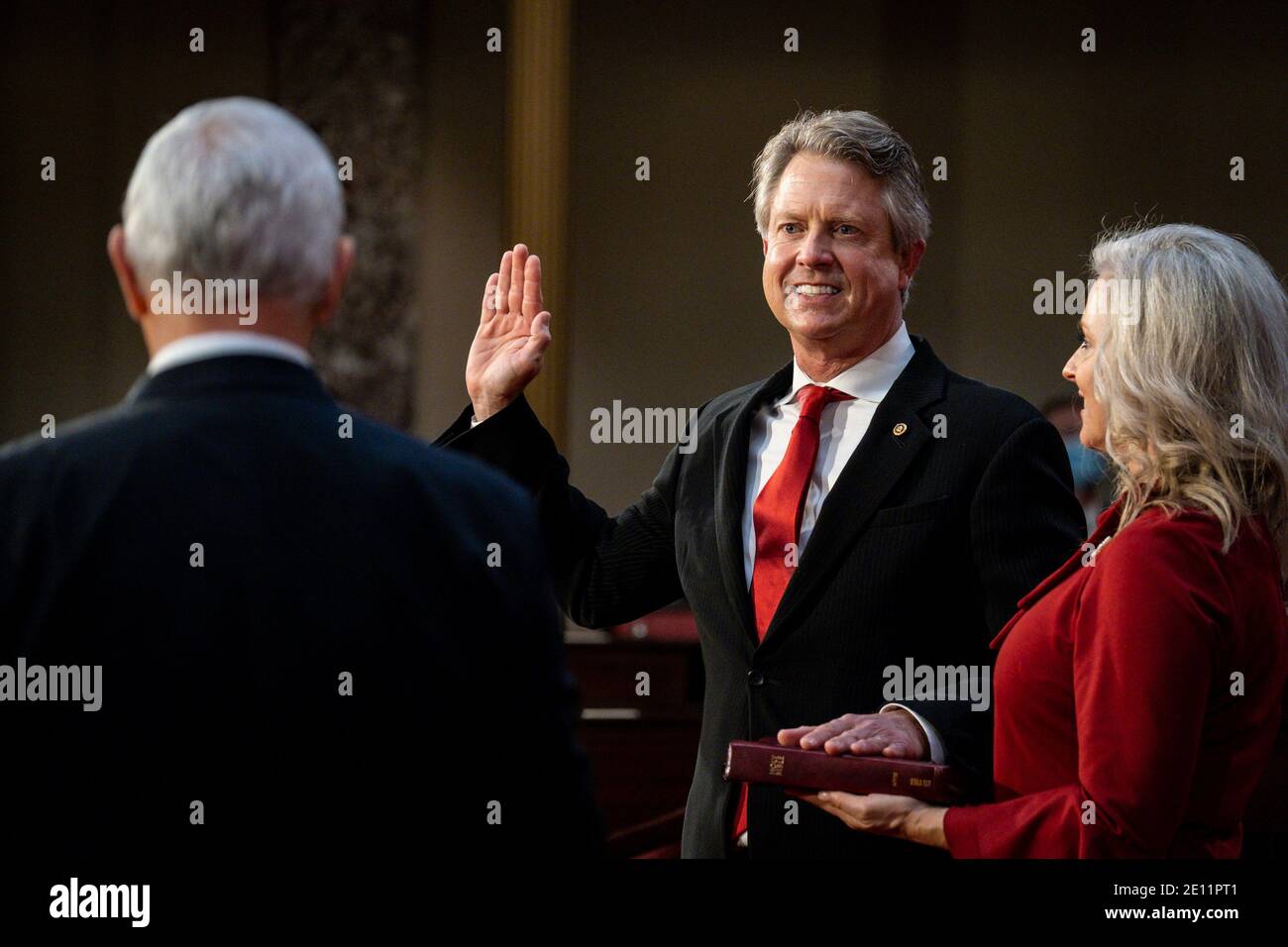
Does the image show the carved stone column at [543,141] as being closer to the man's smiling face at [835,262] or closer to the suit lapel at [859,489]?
the man's smiling face at [835,262]

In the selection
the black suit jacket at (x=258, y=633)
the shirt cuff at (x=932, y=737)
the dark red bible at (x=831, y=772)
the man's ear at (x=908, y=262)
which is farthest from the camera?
the man's ear at (x=908, y=262)

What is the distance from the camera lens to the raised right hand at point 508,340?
252 centimetres

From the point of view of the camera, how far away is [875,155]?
2.43m

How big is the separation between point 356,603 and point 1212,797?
3.70ft

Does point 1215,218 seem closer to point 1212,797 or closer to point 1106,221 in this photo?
point 1106,221

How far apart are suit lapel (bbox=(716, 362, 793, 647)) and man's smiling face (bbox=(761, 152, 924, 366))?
11cm

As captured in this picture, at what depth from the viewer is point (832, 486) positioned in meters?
2.31

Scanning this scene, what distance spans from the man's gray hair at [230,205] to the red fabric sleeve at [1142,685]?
1.04m

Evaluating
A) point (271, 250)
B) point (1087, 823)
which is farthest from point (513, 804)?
point (1087, 823)

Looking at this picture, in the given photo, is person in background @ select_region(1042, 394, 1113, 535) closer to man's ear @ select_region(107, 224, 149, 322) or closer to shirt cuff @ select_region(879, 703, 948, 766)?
shirt cuff @ select_region(879, 703, 948, 766)

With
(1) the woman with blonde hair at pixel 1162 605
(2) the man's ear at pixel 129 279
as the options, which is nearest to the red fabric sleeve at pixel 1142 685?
(1) the woman with blonde hair at pixel 1162 605

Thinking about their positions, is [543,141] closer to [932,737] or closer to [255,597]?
[932,737]

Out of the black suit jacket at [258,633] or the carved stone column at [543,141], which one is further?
the carved stone column at [543,141]

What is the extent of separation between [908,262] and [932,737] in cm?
79
